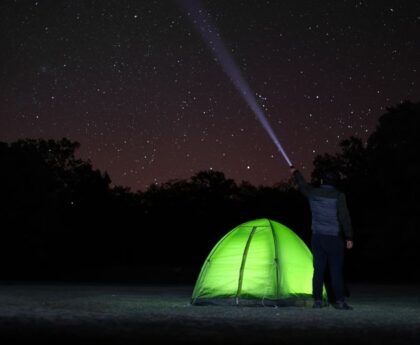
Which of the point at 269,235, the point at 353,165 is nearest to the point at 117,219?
the point at 353,165

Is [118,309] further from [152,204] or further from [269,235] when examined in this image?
[152,204]

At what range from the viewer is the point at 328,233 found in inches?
564

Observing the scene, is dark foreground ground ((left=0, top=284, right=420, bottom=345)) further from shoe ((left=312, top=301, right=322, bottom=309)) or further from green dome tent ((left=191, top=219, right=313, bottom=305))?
green dome tent ((left=191, top=219, right=313, bottom=305))

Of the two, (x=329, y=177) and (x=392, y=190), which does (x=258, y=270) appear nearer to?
(x=329, y=177)

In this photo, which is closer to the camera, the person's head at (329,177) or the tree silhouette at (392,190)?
the person's head at (329,177)

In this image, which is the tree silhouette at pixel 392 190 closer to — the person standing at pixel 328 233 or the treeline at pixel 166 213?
the treeline at pixel 166 213

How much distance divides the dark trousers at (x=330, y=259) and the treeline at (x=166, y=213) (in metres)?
28.8

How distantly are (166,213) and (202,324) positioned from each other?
7210cm

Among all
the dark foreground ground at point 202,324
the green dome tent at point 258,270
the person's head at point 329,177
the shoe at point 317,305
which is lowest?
the dark foreground ground at point 202,324

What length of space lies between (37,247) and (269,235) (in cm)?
4326

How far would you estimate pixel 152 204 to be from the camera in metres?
87.8

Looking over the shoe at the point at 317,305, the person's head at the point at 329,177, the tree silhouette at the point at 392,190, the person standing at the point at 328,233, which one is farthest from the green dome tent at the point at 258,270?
the tree silhouette at the point at 392,190

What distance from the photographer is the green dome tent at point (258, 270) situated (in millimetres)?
15141

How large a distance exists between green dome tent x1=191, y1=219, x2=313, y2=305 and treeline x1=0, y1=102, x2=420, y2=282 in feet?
88.4
